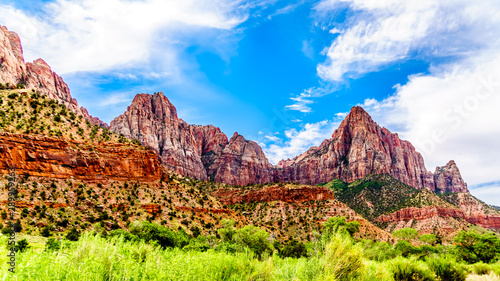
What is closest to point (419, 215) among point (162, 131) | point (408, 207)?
point (408, 207)

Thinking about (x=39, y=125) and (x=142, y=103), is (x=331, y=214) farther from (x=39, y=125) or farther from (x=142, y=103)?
(x=142, y=103)

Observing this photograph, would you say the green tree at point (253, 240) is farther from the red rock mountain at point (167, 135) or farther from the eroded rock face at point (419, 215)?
the red rock mountain at point (167, 135)

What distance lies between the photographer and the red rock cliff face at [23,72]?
9706 cm

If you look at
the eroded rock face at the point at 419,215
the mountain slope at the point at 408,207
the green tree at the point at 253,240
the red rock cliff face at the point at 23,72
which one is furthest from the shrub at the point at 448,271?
the red rock cliff face at the point at 23,72

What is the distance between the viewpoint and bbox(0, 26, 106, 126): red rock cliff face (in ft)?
318

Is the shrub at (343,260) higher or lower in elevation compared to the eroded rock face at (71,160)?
lower

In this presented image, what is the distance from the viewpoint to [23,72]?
111812 mm

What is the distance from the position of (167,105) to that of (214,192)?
99540 mm

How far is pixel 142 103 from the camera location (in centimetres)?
16962

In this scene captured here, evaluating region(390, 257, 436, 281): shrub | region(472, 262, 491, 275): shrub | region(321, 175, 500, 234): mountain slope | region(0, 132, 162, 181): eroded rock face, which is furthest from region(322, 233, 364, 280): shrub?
region(321, 175, 500, 234): mountain slope

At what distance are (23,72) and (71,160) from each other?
95.0 metres

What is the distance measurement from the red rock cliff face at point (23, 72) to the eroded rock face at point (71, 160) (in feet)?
179

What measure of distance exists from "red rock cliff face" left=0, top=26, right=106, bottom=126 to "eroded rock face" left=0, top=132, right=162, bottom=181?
179 ft

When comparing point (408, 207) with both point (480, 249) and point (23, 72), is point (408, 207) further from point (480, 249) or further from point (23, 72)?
point (23, 72)
